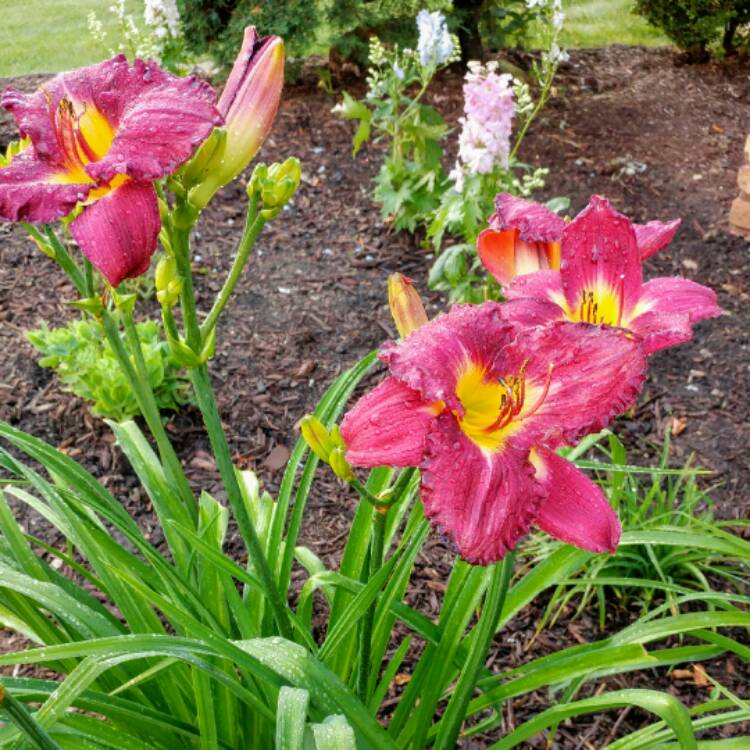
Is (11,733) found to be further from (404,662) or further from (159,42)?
(159,42)

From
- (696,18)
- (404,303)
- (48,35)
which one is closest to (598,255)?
(404,303)

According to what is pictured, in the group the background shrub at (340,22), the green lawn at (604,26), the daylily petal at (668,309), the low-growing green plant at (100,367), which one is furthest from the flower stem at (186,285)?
the green lawn at (604,26)

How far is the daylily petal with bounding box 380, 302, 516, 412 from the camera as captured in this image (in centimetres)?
94

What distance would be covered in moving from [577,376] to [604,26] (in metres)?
7.29

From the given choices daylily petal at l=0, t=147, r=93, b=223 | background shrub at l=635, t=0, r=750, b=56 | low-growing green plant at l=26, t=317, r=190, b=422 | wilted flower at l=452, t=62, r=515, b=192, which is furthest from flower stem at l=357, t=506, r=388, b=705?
background shrub at l=635, t=0, r=750, b=56

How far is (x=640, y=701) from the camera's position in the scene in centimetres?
128

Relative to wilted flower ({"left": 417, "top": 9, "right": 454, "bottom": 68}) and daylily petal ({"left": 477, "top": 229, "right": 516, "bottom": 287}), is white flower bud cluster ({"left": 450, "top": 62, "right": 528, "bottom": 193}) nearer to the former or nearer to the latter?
wilted flower ({"left": 417, "top": 9, "right": 454, "bottom": 68})

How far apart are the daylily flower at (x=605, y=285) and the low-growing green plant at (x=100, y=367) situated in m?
1.97

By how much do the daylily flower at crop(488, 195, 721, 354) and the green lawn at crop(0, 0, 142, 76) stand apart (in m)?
6.01

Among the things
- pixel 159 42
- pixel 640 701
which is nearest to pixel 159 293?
pixel 640 701

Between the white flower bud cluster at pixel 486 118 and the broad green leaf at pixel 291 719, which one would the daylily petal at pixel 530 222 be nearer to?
the broad green leaf at pixel 291 719

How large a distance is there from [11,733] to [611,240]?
A: 1.11 m

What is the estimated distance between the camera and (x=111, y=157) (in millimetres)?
1020

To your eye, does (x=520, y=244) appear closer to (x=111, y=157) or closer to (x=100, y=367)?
(x=111, y=157)
